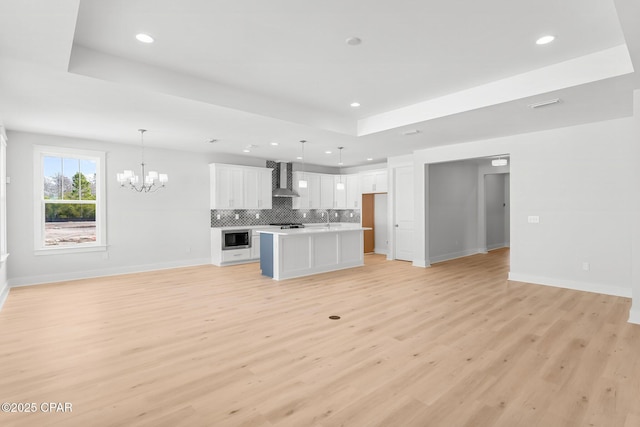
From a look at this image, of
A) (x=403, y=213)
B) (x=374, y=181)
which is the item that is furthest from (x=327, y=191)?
(x=403, y=213)

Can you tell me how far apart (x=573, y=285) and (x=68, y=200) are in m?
9.30

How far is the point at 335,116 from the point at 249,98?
167 cm

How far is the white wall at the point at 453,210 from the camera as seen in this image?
8.31 metres

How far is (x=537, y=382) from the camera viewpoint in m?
2.54

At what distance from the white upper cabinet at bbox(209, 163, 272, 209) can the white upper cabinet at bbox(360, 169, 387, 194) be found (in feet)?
Result: 9.35

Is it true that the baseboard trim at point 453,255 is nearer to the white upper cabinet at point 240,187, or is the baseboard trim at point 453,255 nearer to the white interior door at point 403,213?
the white interior door at point 403,213

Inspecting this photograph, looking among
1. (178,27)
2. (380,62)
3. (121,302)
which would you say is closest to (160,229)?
(121,302)

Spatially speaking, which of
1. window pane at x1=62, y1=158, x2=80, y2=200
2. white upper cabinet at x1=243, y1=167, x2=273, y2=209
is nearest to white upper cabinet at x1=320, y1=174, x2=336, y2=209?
white upper cabinet at x1=243, y1=167, x2=273, y2=209

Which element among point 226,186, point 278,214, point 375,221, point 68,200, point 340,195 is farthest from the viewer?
point 340,195

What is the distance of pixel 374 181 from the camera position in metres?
9.70

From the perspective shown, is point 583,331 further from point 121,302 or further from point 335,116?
point 121,302

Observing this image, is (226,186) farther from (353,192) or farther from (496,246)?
(496,246)

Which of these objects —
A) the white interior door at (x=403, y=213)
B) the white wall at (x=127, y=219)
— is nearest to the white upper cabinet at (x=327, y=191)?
the white interior door at (x=403, y=213)

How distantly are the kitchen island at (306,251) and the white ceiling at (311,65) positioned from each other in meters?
2.04
